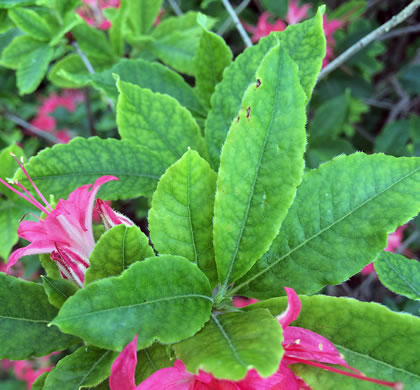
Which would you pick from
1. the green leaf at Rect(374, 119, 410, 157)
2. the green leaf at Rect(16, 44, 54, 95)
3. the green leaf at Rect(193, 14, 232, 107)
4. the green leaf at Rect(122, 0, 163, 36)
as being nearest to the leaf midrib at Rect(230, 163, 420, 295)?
the green leaf at Rect(193, 14, 232, 107)

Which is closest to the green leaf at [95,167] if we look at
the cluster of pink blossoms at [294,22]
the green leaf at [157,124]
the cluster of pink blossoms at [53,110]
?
the green leaf at [157,124]

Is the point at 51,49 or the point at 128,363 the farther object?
the point at 51,49

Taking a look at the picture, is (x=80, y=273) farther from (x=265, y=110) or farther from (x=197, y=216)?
(x=265, y=110)

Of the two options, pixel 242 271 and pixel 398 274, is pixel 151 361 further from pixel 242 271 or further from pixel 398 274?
pixel 398 274

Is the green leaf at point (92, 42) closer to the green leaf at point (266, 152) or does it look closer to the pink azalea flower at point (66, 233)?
the pink azalea flower at point (66, 233)

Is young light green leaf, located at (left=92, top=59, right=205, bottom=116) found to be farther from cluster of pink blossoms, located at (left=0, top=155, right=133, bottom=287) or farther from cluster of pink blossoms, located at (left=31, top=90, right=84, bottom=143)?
cluster of pink blossoms, located at (left=31, top=90, right=84, bottom=143)

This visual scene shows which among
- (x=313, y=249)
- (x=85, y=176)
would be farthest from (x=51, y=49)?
(x=313, y=249)

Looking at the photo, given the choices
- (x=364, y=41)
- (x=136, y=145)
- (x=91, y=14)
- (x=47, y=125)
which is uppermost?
(x=91, y=14)
